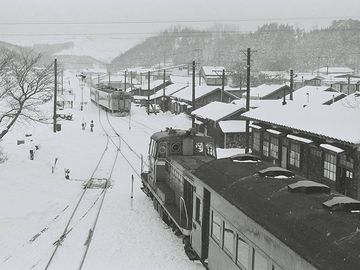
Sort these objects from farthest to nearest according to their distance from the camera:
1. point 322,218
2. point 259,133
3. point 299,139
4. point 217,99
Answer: point 217,99, point 259,133, point 299,139, point 322,218

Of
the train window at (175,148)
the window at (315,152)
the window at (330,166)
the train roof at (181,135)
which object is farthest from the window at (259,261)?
the window at (315,152)

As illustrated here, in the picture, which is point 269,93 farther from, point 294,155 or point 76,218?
point 76,218

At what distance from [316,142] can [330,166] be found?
154 centimetres

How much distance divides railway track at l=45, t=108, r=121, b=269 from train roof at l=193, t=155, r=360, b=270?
5.56 m

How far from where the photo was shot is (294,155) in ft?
86.0

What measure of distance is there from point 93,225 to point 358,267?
13927 mm

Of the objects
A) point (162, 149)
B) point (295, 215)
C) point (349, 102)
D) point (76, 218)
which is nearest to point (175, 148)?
point (162, 149)

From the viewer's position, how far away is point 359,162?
772 inches

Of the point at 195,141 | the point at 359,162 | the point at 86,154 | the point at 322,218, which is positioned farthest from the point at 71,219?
the point at 86,154

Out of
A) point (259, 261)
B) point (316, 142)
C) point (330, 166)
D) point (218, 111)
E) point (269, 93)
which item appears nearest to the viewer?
point (259, 261)

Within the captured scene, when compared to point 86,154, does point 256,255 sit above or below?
above

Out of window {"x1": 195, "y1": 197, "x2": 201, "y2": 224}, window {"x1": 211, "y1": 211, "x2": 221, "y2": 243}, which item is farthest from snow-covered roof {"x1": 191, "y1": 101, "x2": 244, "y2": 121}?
window {"x1": 211, "y1": 211, "x2": 221, "y2": 243}

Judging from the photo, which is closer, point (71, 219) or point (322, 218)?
point (322, 218)

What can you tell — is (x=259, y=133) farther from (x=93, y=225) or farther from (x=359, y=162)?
(x=93, y=225)
